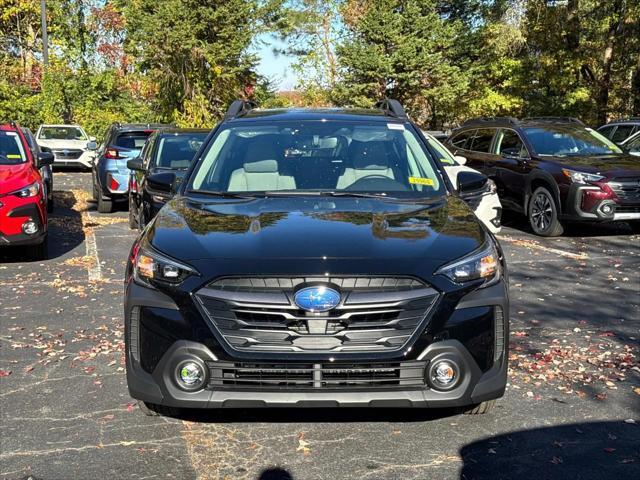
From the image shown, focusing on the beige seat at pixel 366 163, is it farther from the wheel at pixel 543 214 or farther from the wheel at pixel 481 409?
the wheel at pixel 543 214

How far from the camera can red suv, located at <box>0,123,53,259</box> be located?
891cm

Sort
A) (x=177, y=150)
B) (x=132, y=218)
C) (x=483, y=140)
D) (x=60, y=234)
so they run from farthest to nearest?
(x=483, y=140), (x=132, y=218), (x=60, y=234), (x=177, y=150)

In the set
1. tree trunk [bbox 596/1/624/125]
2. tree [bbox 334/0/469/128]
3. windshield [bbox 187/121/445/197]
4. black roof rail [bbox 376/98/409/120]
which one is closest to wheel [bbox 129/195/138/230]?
black roof rail [bbox 376/98/409/120]

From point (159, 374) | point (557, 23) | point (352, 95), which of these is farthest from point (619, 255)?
point (352, 95)

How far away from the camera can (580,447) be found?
3.94 meters

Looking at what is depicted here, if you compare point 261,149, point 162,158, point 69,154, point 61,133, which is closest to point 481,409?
point 261,149

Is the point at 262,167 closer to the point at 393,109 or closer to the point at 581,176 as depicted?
the point at 393,109

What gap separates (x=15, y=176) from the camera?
928 cm

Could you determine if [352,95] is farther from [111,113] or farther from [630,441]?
[630,441]

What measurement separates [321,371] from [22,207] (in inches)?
255

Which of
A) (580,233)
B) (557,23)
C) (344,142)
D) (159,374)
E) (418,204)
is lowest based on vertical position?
(580,233)

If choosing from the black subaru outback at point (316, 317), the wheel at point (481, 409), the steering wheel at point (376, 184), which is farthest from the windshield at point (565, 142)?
the black subaru outback at point (316, 317)

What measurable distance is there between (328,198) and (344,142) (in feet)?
2.33

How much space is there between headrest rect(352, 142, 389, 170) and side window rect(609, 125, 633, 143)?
442 inches
